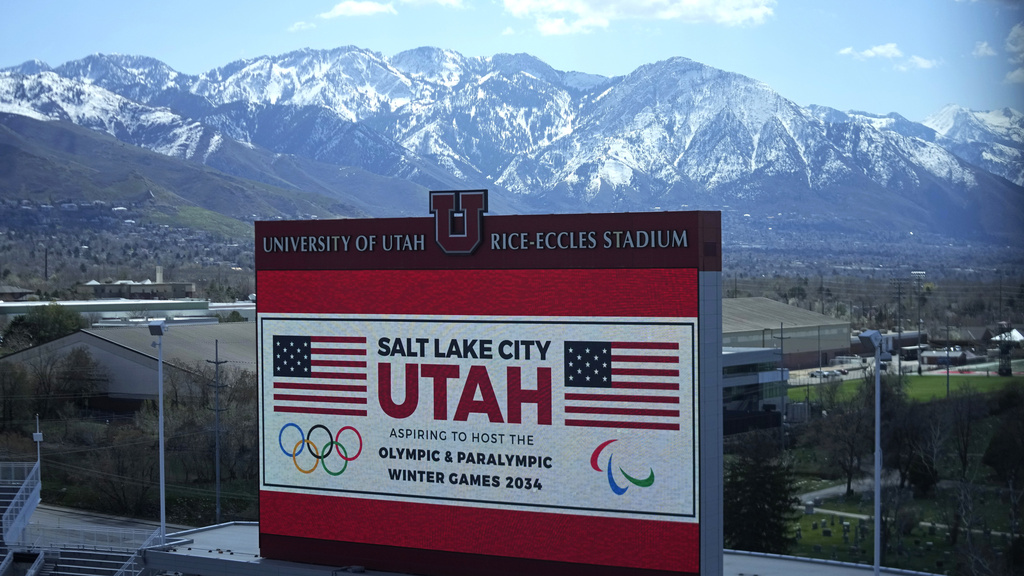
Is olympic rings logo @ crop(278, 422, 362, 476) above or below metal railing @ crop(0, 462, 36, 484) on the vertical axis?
above

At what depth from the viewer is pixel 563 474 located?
26750 millimetres

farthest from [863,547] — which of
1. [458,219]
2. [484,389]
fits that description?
[458,219]

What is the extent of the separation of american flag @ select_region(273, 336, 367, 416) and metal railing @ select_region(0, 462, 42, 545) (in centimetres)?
1405

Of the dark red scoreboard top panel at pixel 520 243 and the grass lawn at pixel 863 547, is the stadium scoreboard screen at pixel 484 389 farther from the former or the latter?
the grass lawn at pixel 863 547

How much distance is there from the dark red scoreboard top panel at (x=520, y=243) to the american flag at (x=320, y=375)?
1.82m

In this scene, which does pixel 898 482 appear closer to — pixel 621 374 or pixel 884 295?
pixel 621 374

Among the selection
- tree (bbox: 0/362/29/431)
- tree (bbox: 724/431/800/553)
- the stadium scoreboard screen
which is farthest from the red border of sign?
tree (bbox: 0/362/29/431)

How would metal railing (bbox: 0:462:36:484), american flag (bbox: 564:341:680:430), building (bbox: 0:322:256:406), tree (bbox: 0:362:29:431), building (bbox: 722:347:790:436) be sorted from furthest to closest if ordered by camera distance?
building (bbox: 0:322:256:406)
tree (bbox: 0:362:29:431)
building (bbox: 722:347:790:436)
metal railing (bbox: 0:462:36:484)
american flag (bbox: 564:341:680:430)

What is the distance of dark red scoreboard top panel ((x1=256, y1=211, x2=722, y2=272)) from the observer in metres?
25.9

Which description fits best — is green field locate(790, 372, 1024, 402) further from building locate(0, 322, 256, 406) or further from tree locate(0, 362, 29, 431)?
tree locate(0, 362, 29, 431)

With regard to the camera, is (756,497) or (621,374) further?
(756,497)

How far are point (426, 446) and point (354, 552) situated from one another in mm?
3144

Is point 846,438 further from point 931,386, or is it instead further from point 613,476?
point 613,476

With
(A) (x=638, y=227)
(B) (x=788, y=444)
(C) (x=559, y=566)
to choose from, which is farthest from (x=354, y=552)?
(B) (x=788, y=444)
